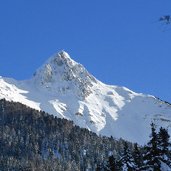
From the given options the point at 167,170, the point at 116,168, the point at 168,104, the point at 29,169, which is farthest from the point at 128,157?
the point at 29,169

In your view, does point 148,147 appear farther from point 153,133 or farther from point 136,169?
point 136,169

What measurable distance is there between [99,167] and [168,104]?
2172cm

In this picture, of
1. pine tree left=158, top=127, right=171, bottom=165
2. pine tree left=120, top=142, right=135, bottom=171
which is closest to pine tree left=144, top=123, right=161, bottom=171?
pine tree left=158, top=127, right=171, bottom=165

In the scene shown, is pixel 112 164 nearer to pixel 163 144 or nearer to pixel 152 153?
pixel 152 153

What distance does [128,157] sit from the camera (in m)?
29.6

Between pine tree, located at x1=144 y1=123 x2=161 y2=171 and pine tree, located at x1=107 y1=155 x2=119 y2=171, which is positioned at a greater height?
pine tree, located at x1=107 y1=155 x2=119 y2=171

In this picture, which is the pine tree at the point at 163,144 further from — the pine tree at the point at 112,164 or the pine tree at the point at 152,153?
the pine tree at the point at 112,164

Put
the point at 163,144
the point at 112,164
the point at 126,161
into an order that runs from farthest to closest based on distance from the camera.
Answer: the point at 126,161, the point at 112,164, the point at 163,144

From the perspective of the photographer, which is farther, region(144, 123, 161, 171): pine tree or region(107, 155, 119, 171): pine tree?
region(107, 155, 119, 171): pine tree

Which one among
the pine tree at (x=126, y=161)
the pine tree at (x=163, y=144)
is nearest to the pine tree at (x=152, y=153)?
the pine tree at (x=163, y=144)

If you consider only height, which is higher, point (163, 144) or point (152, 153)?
point (163, 144)

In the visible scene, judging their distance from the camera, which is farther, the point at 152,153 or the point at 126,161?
the point at 126,161

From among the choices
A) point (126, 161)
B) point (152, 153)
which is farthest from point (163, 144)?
point (126, 161)

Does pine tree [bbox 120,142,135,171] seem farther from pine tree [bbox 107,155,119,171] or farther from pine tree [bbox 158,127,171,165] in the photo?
pine tree [bbox 158,127,171,165]
